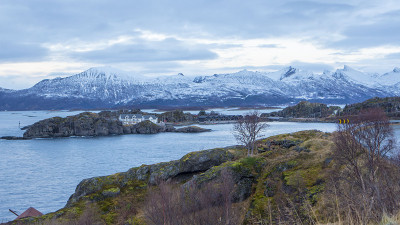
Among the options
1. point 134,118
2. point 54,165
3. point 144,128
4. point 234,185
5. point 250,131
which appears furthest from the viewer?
point 134,118

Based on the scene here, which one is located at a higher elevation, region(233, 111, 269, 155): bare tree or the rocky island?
region(233, 111, 269, 155): bare tree

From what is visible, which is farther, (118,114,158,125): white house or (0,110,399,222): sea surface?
(118,114,158,125): white house

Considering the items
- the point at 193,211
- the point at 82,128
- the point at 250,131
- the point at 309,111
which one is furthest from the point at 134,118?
the point at 193,211

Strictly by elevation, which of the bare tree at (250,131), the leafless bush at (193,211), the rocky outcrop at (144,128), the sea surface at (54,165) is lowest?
the sea surface at (54,165)

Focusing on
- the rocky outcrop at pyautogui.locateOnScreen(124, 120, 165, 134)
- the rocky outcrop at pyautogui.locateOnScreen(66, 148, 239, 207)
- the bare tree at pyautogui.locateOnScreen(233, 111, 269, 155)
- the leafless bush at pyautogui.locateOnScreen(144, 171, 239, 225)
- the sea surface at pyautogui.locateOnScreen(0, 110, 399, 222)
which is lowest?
the sea surface at pyautogui.locateOnScreen(0, 110, 399, 222)

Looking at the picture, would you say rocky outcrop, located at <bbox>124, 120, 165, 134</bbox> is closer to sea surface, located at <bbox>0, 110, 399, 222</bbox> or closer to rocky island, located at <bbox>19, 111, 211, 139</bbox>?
rocky island, located at <bbox>19, 111, 211, 139</bbox>

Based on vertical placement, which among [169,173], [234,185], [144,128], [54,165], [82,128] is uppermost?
[234,185]

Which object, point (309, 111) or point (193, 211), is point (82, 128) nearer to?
point (193, 211)

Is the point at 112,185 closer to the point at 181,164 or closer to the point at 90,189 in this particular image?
the point at 90,189

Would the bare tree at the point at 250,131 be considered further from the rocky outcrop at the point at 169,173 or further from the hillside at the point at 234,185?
the rocky outcrop at the point at 169,173

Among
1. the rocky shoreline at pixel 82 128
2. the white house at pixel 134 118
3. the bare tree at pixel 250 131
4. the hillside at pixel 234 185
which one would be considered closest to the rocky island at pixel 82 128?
the rocky shoreline at pixel 82 128

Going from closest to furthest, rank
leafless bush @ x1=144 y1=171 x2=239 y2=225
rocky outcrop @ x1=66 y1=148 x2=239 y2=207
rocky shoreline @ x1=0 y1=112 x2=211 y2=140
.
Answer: leafless bush @ x1=144 y1=171 x2=239 y2=225 → rocky outcrop @ x1=66 y1=148 x2=239 y2=207 → rocky shoreline @ x1=0 y1=112 x2=211 y2=140

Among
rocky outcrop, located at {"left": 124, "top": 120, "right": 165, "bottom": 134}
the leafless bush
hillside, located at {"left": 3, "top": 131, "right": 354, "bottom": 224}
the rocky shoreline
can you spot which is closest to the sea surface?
the rocky shoreline

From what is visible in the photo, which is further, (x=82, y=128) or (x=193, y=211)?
(x=82, y=128)
